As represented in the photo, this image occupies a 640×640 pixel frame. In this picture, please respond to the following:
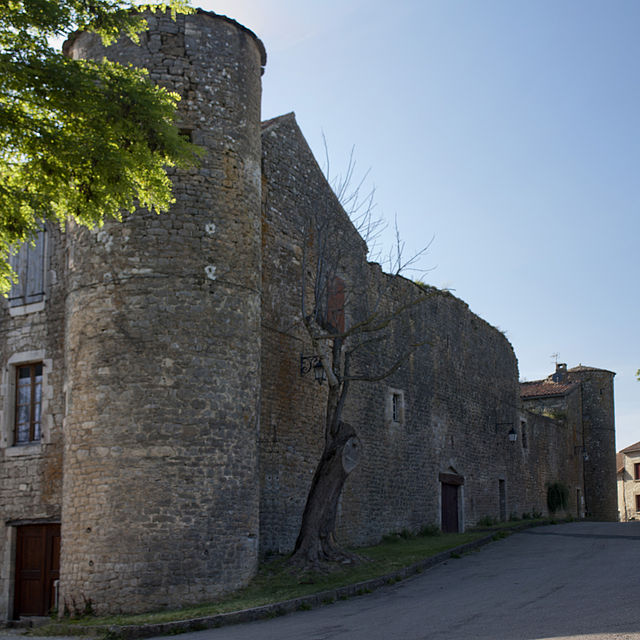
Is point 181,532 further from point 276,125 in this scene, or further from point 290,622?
point 276,125

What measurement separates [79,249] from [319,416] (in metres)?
6.10

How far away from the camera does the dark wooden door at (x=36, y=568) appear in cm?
1362

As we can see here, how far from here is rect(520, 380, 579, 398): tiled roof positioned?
126ft

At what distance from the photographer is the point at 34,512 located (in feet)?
46.0

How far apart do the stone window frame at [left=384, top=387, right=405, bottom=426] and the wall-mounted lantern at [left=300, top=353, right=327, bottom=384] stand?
4.02 m

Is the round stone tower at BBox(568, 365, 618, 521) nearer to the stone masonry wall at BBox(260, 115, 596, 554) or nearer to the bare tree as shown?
the stone masonry wall at BBox(260, 115, 596, 554)

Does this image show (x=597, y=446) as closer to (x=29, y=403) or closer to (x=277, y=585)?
(x=277, y=585)

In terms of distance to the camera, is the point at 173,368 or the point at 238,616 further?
the point at 173,368

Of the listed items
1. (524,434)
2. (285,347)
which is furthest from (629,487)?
(285,347)

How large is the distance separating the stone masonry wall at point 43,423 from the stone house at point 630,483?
4763cm

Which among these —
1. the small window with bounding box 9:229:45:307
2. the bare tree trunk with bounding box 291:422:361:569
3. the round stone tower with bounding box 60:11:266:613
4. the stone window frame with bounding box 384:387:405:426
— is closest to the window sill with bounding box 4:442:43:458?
the round stone tower with bounding box 60:11:266:613

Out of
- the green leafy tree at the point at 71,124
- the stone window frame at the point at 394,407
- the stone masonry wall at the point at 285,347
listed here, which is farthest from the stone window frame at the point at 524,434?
the green leafy tree at the point at 71,124

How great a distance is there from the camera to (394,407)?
20531 mm

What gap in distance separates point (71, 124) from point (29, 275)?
6.92 m
